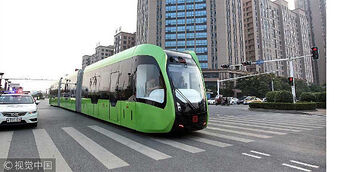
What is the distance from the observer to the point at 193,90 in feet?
18.4

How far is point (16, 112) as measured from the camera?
613 cm

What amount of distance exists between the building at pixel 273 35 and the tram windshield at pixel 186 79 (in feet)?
265

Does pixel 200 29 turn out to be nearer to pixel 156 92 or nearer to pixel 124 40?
pixel 124 40

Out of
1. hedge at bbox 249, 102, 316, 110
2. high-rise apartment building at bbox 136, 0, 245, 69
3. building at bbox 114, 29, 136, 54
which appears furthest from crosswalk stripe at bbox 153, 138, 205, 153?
building at bbox 114, 29, 136, 54

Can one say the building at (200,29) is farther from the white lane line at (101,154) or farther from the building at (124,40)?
the white lane line at (101,154)

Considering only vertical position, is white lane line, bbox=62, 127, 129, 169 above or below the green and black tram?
below

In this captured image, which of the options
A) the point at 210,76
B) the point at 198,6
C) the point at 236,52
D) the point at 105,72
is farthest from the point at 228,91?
the point at 105,72

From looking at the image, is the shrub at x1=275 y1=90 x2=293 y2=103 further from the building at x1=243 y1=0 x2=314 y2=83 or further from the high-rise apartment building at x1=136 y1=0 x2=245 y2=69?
the building at x1=243 y1=0 x2=314 y2=83

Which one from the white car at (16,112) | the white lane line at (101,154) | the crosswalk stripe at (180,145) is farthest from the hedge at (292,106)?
the white car at (16,112)

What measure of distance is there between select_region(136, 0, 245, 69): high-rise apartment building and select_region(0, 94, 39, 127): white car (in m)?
57.8

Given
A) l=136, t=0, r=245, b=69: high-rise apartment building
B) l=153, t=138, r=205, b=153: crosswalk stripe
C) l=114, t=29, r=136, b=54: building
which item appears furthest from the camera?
l=114, t=29, r=136, b=54: building

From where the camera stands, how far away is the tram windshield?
17.4 ft

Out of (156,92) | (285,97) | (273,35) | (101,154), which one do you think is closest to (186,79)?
(156,92)

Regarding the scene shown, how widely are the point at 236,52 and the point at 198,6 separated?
79.4ft
